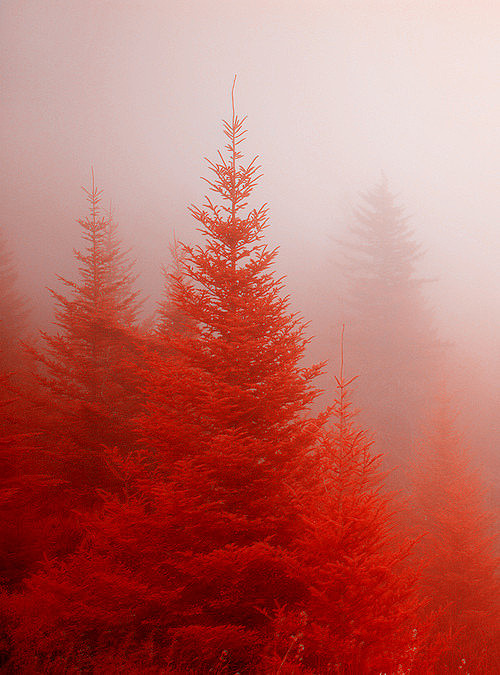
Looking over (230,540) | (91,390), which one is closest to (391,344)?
(91,390)

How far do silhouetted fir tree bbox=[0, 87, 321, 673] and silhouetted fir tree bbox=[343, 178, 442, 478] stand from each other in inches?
791

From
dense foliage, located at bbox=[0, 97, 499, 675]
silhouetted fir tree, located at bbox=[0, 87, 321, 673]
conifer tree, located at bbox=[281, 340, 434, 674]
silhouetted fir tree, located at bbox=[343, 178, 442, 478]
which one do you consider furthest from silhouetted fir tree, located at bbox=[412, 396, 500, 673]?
silhouetted fir tree, located at bbox=[343, 178, 442, 478]

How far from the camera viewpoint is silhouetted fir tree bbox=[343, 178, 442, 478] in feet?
82.3

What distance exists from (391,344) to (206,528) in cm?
2410

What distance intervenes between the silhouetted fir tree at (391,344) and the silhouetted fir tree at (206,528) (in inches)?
791

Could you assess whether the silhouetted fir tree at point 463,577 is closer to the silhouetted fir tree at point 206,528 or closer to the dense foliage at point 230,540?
the dense foliage at point 230,540

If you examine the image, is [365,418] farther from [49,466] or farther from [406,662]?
[406,662]

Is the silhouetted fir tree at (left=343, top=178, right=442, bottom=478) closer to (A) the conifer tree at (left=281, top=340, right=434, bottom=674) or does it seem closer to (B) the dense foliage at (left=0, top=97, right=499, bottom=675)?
(B) the dense foliage at (left=0, top=97, right=499, bottom=675)

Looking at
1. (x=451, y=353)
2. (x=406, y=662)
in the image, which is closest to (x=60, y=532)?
(x=406, y=662)

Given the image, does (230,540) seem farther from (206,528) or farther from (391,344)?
(391,344)

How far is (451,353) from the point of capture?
111 feet

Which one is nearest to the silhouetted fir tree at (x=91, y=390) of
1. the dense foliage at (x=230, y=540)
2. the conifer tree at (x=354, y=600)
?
the dense foliage at (x=230, y=540)

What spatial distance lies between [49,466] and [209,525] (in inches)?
292

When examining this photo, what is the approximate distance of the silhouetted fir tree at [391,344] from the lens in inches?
988
